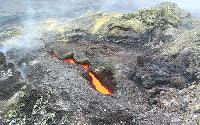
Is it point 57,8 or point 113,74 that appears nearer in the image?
point 113,74

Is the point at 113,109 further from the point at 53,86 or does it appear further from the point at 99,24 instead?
the point at 99,24

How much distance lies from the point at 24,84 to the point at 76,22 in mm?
17123

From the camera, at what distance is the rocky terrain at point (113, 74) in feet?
87.6

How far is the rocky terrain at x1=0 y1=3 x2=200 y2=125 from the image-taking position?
2670 cm

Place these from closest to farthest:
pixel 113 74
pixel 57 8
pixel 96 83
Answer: pixel 96 83, pixel 113 74, pixel 57 8

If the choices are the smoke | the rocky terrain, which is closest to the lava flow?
the rocky terrain

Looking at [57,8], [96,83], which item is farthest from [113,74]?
[57,8]

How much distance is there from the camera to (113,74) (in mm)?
32031

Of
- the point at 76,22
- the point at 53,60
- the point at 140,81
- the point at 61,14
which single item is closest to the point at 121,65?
the point at 140,81

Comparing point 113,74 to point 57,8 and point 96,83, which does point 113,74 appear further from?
point 57,8

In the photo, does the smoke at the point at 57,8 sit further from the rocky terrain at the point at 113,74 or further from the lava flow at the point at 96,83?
the lava flow at the point at 96,83

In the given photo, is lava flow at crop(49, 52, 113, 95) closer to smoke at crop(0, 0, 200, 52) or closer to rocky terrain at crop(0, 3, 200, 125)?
rocky terrain at crop(0, 3, 200, 125)

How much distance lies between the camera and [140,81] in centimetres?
3141

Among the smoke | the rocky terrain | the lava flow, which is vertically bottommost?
the smoke
